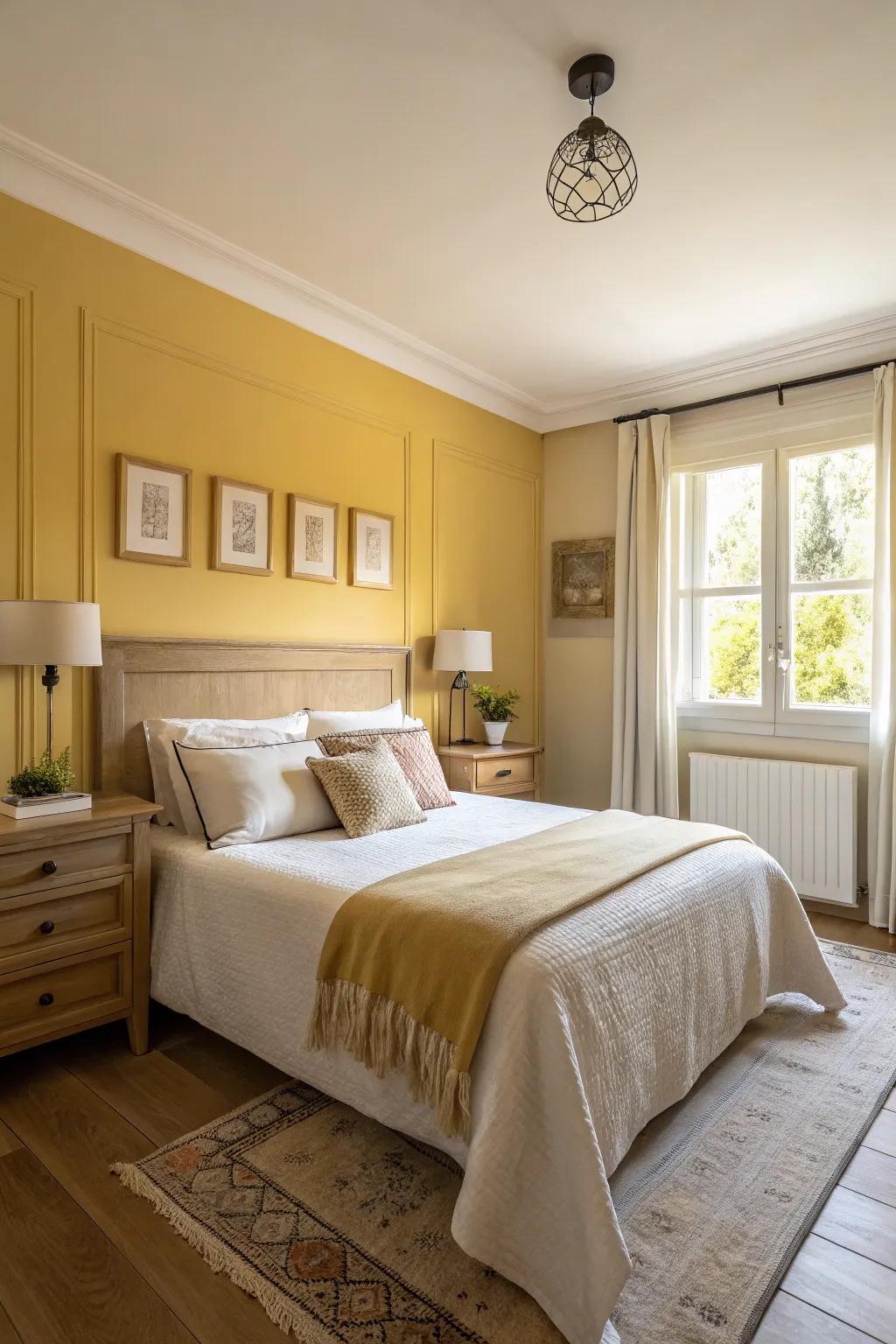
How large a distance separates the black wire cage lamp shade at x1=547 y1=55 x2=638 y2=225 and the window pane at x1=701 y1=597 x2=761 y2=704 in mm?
2237

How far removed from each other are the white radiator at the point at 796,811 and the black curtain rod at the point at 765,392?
75.9 inches

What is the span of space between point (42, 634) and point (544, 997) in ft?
5.82

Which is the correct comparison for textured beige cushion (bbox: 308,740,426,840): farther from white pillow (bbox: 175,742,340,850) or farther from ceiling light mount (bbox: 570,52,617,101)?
ceiling light mount (bbox: 570,52,617,101)

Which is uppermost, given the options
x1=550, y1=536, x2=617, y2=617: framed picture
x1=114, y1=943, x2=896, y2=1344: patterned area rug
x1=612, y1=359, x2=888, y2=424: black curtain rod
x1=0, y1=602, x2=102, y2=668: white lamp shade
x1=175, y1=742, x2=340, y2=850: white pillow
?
x1=612, y1=359, x2=888, y2=424: black curtain rod

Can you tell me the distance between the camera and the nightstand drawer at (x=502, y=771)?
12.8 feet

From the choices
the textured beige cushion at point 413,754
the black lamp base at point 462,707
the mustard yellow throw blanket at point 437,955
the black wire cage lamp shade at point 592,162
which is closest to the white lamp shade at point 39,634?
the textured beige cushion at point 413,754

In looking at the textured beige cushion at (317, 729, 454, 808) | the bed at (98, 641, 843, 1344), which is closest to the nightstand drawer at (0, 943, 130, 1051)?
the bed at (98, 641, 843, 1344)

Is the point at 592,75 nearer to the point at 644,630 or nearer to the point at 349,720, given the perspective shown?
the point at 349,720

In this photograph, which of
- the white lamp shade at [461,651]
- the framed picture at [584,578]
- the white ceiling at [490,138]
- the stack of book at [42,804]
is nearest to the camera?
the white ceiling at [490,138]

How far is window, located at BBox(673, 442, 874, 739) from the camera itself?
12.9ft

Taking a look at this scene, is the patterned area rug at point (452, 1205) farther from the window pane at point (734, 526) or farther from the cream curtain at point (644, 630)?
the window pane at point (734, 526)

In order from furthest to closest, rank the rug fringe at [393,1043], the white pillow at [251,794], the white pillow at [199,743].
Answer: the white pillow at [199,743], the white pillow at [251,794], the rug fringe at [393,1043]

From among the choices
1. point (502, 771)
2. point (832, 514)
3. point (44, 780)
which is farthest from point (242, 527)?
point (832, 514)

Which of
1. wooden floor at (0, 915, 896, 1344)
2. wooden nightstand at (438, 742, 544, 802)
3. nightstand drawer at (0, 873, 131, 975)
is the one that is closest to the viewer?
wooden floor at (0, 915, 896, 1344)
